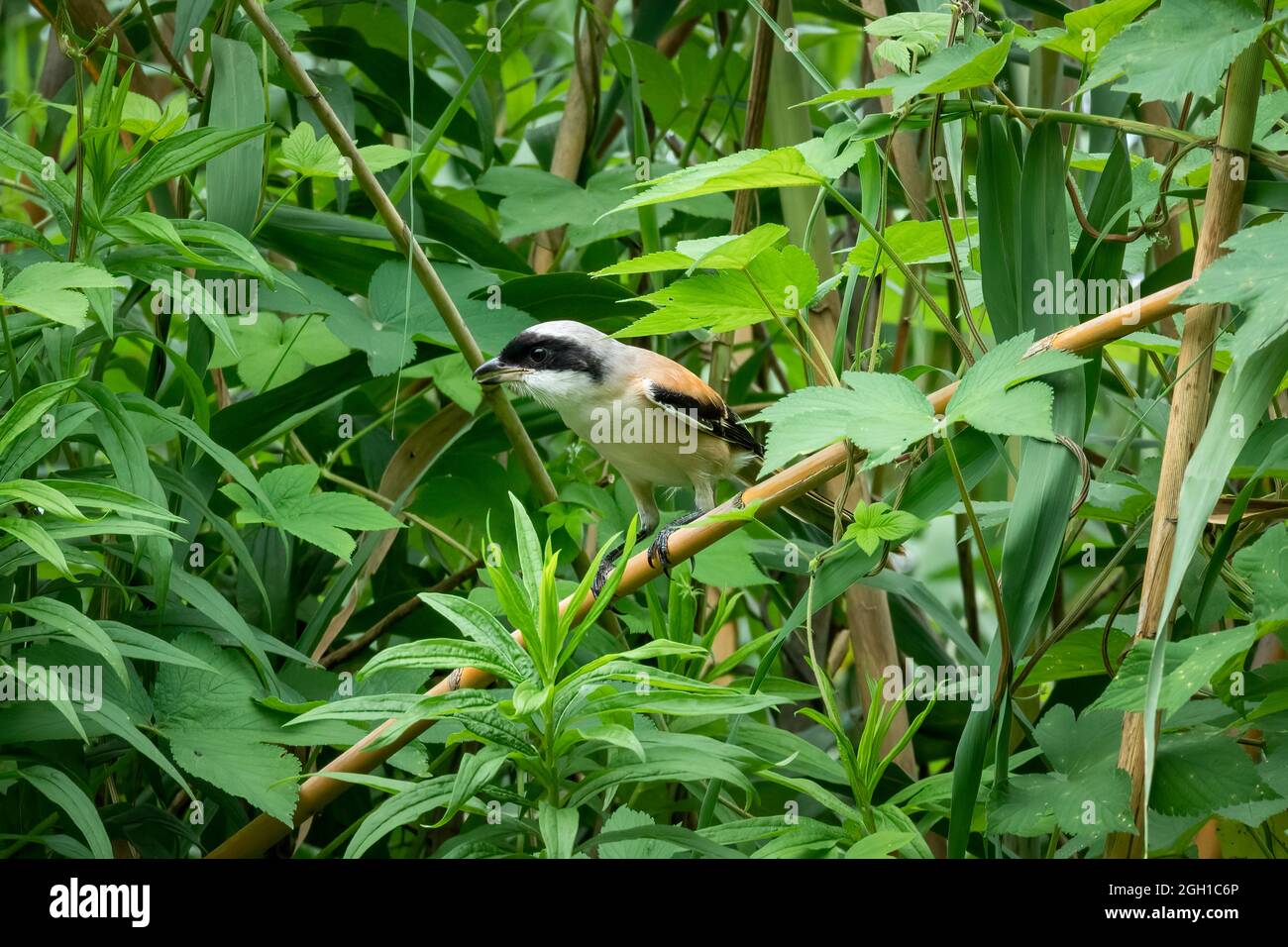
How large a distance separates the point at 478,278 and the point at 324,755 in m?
1.15

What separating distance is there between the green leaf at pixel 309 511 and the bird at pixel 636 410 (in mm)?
553

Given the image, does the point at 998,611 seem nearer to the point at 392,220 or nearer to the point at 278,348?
the point at 392,220

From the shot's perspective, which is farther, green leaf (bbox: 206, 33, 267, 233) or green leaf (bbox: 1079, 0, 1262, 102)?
green leaf (bbox: 206, 33, 267, 233)

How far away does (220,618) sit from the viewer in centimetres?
205

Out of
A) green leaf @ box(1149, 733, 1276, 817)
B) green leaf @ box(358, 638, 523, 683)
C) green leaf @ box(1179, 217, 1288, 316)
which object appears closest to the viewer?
green leaf @ box(1179, 217, 1288, 316)

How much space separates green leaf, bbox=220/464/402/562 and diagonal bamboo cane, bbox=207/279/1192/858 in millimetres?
464

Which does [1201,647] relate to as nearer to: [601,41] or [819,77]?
[819,77]

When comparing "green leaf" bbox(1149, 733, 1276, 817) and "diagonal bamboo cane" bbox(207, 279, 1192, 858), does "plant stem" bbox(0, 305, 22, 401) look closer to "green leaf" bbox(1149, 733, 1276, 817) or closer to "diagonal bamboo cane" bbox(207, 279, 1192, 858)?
"diagonal bamboo cane" bbox(207, 279, 1192, 858)

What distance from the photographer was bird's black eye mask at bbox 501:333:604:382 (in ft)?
8.94

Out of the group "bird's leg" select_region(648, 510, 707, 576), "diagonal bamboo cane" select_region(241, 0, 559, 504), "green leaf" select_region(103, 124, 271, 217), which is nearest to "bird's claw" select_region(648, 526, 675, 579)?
"bird's leg" select_region(648, 510, 707, 576)

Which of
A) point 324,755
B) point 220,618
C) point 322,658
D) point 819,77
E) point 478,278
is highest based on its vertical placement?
point 819,77

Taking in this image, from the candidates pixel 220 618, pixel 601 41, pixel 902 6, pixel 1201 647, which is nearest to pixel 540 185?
pixel 601 41

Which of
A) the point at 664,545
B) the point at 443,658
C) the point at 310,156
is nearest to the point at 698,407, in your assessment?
the point at 664,545

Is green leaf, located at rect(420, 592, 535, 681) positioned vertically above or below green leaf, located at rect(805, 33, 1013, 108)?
below
